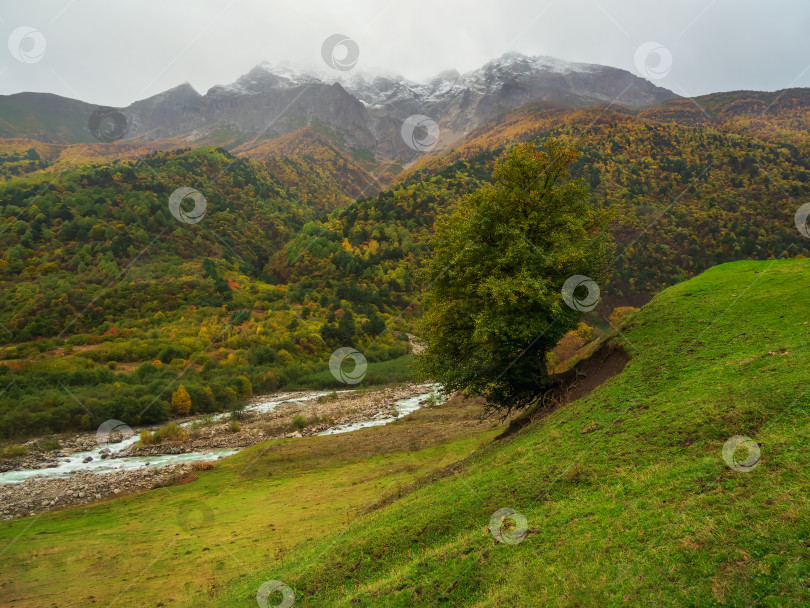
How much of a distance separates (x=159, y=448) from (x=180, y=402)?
19.4 metres

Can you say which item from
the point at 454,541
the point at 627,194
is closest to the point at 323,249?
the point at 627,194

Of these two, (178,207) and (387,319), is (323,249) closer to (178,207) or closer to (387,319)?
(387,319)

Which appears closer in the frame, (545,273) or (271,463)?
(545,273)

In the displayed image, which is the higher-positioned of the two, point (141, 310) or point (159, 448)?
point (141, 310)

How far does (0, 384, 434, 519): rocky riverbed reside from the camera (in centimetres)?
3172

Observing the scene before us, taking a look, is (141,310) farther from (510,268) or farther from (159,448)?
(510,268)

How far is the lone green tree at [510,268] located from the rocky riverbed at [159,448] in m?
25.6

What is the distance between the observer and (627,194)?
424 feet

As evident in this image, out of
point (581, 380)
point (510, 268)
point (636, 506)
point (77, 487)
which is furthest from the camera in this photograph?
point (77, 487)

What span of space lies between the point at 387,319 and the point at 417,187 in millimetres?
62146

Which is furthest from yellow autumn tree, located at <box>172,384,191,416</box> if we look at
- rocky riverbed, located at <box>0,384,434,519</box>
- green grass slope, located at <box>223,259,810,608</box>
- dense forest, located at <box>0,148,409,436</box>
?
green grass slope, located at <box>223,259,810,608</box>

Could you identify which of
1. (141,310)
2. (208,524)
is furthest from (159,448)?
(141,310)

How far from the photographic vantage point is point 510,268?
20.7 meters

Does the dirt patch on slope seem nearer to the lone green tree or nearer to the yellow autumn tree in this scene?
the lone green tree
